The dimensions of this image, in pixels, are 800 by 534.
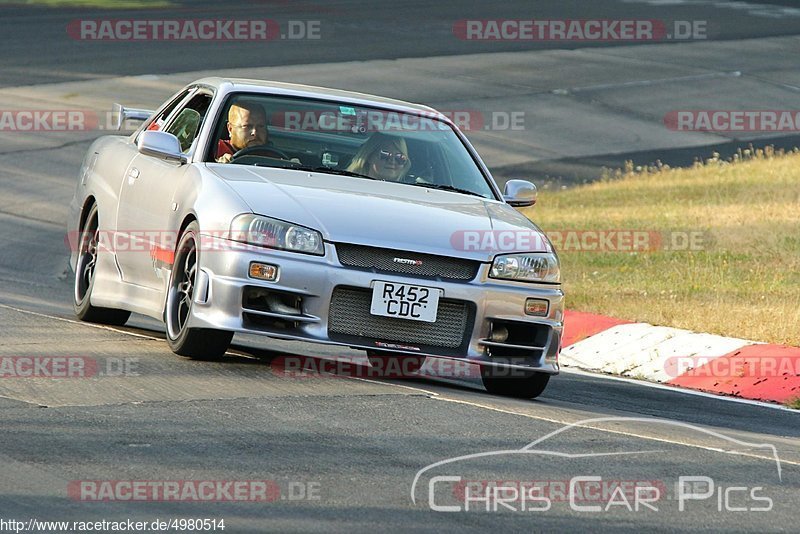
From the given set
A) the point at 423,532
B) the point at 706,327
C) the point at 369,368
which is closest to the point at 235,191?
the point at 369,368

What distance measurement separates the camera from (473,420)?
23.5 feet

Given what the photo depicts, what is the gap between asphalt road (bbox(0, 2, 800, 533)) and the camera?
17.8 feet

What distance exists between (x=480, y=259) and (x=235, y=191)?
4.23ft

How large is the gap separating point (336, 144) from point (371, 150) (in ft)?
0.69

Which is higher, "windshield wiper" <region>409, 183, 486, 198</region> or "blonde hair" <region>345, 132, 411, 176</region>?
"blonde hair" <region>345, 132, 411, 176</region>

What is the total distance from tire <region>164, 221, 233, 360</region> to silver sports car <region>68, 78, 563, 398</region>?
0.01 m

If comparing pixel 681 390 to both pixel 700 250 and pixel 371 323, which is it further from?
pixel 700 250

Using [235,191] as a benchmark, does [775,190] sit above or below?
below

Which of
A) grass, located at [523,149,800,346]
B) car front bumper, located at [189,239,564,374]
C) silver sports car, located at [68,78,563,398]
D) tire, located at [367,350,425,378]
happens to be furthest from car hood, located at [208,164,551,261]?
grass, located at [523,149,800,346]

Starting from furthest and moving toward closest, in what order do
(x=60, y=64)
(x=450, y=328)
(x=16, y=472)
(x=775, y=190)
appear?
1. (x=60, y=64)
2. (x=775, y=190)
3. (x=450, y=328)
4. (x=16, y=472)

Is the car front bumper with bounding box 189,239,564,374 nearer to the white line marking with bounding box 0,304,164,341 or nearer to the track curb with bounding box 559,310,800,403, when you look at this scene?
the white line marking with bounding box 0,304,164,341

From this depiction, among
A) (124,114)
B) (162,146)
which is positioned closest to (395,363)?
(162,146)

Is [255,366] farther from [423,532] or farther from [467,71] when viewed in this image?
[467,71]

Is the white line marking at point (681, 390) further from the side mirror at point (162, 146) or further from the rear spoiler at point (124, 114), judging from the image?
the rear spoiler at point (124, 114)
